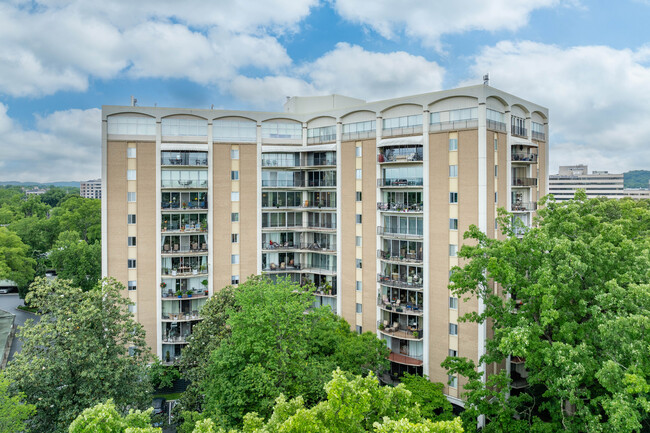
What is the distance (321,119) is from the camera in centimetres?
4600

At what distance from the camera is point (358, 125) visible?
42562mm

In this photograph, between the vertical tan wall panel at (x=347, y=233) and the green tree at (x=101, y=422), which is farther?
the vertical tan wall panel at (x=347, y=233)

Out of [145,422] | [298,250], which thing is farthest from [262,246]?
[145,422]

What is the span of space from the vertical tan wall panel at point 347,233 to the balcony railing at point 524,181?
15603 mm

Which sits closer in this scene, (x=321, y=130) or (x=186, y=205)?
(x=186, y=205)

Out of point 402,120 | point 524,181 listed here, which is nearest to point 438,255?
point 524,181

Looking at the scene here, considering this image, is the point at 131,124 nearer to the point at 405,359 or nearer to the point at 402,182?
the point at 402,182

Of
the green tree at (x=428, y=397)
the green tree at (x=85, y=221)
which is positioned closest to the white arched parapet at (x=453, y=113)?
the green tree at (x=428, y=397)

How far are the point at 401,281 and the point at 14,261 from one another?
55.1m

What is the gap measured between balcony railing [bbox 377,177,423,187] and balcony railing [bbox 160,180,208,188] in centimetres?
1860

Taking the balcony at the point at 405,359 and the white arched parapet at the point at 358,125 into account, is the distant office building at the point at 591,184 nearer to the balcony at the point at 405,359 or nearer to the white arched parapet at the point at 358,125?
the white arched parapet at the point at 358,125

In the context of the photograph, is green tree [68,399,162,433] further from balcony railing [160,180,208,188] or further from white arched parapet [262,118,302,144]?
white arched parapet [262,118,302,144]

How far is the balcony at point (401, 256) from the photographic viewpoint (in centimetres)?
3799

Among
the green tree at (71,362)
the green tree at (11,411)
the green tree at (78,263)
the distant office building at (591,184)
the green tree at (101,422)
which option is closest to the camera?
the green tree at (101,422)
